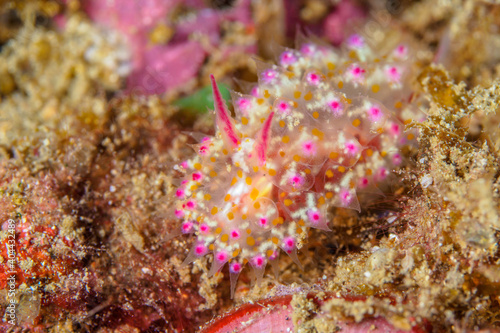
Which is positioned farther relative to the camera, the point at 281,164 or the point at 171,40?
the point at 171,40

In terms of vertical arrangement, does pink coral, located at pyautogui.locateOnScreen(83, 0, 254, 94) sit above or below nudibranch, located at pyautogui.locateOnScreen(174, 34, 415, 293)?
above

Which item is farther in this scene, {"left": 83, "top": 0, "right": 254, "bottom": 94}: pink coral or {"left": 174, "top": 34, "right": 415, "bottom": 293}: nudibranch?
{"left": 83, "top": 0, "right": 254, "bottom": 94}: pink coral

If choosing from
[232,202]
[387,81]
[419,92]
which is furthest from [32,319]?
[419,92]

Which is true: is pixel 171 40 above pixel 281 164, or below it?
above

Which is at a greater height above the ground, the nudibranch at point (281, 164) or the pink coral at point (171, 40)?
the pink coral at point (171, 40)

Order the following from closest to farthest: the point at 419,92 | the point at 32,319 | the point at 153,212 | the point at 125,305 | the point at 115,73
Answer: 1. the point at 32,319
2. the point at 125,305
3. the point at 153,212
4. the point at 419,92
5. the point at 115,73

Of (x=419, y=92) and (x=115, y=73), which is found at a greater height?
(x=115, y=73)

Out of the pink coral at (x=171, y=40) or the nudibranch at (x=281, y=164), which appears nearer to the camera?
the nudibranch at (x=281, y=164)

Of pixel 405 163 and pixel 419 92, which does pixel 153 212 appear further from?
pixel 419 92
